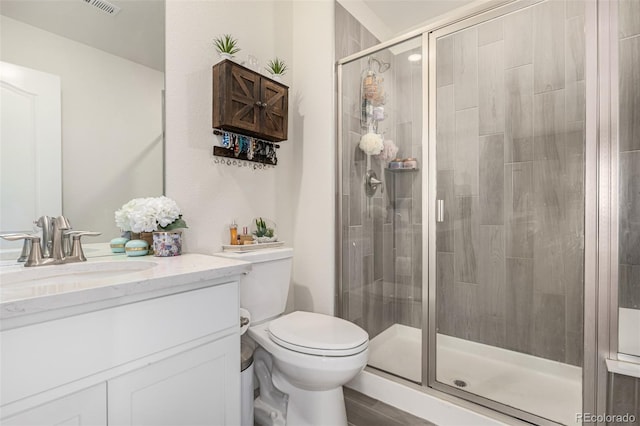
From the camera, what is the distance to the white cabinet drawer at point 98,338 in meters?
0.63

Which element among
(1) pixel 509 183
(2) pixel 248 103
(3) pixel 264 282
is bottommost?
(3) pixel 264 282

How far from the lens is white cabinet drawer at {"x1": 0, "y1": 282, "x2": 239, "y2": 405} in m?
0.63

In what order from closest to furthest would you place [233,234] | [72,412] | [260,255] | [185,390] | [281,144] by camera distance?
[72,412]
[185,390]
[260,255]
[233,234]
[281,144]

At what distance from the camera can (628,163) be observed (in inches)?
47.1

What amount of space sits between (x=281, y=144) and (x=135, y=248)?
106 cm

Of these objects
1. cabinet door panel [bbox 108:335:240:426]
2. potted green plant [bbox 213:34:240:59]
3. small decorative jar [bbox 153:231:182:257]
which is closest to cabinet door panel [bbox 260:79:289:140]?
potted green plant [bbox 213:34:240:59]

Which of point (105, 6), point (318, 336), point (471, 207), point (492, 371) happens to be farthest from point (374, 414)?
point (105, 6)

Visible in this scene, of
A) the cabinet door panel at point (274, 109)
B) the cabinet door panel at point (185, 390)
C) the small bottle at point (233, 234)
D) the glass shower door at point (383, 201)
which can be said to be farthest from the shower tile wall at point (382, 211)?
the cabinet door panel at point (185, 390)

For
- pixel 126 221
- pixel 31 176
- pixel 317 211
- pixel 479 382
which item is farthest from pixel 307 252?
pixel 31 176

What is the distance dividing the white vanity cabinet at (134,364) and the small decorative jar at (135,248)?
1.44ft

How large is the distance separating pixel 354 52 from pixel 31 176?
72.8 inches

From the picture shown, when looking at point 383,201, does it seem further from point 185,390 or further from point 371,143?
point 185,390

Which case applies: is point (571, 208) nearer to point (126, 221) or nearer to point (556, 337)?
point (556, 337)

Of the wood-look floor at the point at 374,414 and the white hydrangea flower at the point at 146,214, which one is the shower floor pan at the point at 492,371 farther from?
the white hydrangea flower at the point at 146,214
